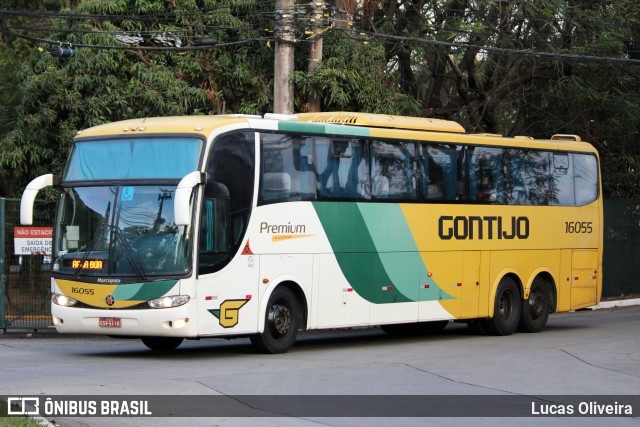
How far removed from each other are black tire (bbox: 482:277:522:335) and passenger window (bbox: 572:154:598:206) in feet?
9.13

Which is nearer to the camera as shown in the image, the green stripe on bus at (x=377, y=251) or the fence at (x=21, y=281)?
the green stripe on bus at (x=377, y=251)

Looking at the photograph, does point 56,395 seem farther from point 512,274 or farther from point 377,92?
point 377,92

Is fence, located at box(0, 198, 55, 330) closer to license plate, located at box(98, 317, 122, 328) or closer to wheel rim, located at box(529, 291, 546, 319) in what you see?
license plate, located at box(98, 317, 122, 328)

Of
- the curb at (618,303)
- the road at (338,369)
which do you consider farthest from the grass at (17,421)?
the curb at (618,303)

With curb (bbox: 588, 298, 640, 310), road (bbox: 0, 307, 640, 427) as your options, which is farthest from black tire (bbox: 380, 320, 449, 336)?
curb (bbox: 588, 298, 640, 310)

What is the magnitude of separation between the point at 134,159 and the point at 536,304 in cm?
956

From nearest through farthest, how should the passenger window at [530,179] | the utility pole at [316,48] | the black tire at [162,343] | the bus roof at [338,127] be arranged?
the bus roof at [338,127] < the black tire at [162,343] < the passenger window at [530,179] < the utility pole at [316,48]

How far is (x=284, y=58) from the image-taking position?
890 inches

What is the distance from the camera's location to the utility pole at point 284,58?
2217 cm

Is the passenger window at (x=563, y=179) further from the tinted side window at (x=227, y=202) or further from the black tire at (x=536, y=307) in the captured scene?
the tinted side window at (x=227, y=202)

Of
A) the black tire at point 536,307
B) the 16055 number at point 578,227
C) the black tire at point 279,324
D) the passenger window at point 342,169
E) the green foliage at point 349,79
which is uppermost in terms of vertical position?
the green foliage at point 349,79

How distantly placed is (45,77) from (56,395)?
43.0ft

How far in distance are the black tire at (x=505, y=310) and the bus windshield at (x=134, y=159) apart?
7.74 metres

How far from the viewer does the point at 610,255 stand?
105 feet
